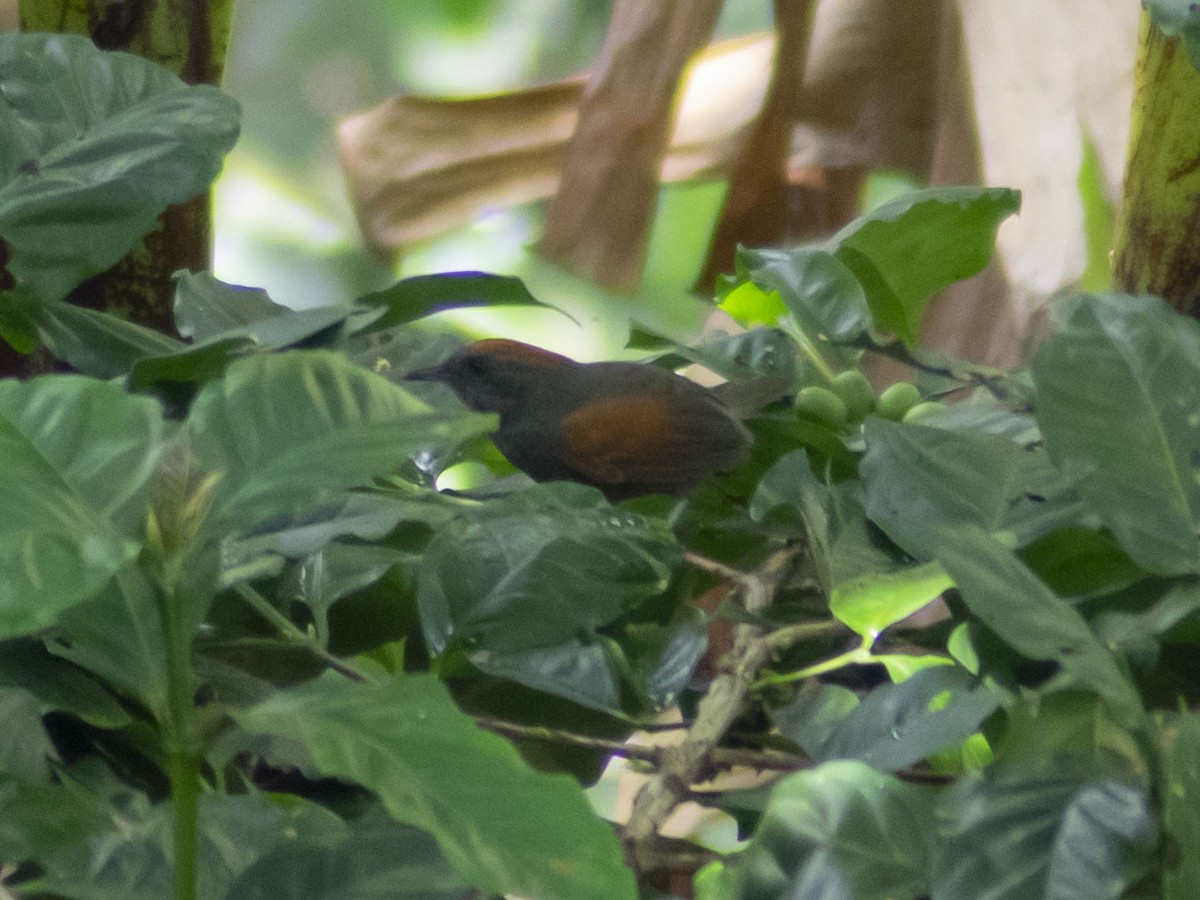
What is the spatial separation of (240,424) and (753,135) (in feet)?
4.61

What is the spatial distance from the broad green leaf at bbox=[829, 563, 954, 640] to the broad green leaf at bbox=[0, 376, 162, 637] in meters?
0.25

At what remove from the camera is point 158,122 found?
18.9 inches

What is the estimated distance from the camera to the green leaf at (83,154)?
458 millimetres

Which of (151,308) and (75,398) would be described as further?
(151,308)

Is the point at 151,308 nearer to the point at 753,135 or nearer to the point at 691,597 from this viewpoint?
the point at 691,597

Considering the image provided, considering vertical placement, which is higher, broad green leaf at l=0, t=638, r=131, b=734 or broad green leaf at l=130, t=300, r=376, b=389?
broad green leaf at l=130, t=300, r=376, b=389

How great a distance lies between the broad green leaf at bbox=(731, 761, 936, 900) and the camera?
0.28 m

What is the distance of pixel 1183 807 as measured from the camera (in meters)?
0.26

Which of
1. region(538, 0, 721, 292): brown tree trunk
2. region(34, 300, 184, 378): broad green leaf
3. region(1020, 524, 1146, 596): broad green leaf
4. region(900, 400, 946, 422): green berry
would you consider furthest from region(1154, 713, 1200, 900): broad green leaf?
region(538, 0, 721, 292): brown tree trunk

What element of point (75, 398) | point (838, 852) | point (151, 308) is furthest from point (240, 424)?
point (151, 308)

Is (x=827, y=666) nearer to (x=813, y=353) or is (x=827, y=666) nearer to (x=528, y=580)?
(x=528, y=580)

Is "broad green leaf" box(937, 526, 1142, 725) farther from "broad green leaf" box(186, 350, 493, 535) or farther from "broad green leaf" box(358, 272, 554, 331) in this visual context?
"broad green leaf" box(358, 272, 554, 331)

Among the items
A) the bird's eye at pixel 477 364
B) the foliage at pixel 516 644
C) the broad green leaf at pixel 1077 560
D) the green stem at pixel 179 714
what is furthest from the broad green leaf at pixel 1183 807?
the bird's eye at pixel 477 364

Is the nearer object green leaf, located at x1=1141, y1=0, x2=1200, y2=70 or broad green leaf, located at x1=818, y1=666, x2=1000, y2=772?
broad green leaf, located at x1=818, y1=666, x2=1000, y2=772
